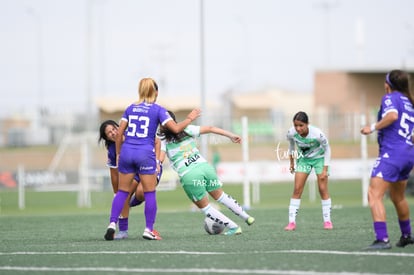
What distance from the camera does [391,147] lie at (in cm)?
1086

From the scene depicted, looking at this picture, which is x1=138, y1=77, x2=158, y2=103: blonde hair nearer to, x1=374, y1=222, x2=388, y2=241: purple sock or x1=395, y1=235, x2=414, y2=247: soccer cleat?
x1=374, y1=222, x2=388, y2=241: purple sock

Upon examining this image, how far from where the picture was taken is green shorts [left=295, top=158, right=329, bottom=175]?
15.2m

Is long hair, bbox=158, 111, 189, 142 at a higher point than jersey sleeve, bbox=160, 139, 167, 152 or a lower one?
higher

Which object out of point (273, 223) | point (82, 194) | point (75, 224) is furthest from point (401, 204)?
point (82, 194)

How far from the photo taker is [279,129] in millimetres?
48188

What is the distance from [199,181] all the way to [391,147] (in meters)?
3.38

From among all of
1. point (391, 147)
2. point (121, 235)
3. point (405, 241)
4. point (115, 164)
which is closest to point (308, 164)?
point (115, 164)

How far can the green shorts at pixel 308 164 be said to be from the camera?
15242mm

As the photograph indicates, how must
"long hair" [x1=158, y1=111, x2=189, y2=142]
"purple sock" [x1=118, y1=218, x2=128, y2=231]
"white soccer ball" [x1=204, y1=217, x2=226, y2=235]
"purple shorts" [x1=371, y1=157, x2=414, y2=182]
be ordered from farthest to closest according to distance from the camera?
"white soccer ball" [x1=204, y1=217, x2=226, y2=235], "purple sock" [x1=118, y1=218, x2=128, y2=231], "long hair" [x1=158, y1=111, x2=189, y2=142], "purple shorts" [x1=371, y1=157, x2=414, y2=182]

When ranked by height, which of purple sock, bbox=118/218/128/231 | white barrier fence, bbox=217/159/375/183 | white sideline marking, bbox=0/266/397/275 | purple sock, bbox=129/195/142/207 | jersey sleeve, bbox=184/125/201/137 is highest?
jersey sleeve, bbox=184/125/201/137

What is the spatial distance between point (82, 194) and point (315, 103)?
118 ft

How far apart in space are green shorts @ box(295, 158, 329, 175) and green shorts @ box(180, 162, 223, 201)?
2186 mm

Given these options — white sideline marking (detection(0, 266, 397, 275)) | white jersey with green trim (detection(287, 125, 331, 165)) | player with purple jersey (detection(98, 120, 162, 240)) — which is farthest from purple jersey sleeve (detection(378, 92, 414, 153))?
white jersey with green trim (detection(287, 125, 331, 165))

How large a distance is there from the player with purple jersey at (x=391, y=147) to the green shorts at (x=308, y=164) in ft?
13.9
